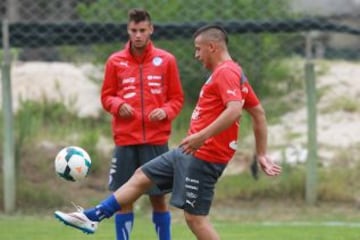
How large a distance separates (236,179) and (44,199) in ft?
7.88

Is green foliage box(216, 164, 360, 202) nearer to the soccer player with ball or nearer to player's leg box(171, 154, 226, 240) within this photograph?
the soccer player with ball

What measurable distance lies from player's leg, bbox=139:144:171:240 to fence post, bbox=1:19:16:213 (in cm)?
346

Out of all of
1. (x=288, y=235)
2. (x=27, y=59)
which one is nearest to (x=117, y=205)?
(x=288, y=235)

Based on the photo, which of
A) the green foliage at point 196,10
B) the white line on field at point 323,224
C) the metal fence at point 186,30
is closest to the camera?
the white line on field at point 323,224

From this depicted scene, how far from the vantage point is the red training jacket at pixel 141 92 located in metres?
9.45

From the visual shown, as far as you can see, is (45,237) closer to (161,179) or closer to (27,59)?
(161,179)

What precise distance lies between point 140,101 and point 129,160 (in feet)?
1.73

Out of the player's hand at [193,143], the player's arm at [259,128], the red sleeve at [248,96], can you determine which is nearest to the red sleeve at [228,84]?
the red sleeve at [248,96]

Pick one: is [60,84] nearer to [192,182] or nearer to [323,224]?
[323,224]

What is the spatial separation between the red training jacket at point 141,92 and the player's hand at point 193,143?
1671mm

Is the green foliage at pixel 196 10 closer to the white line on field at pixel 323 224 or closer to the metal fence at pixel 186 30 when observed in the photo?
the metal fence at pixel 186 30

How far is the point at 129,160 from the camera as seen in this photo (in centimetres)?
948

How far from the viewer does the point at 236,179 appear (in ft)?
44.1

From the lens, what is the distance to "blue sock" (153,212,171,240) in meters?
9.26
